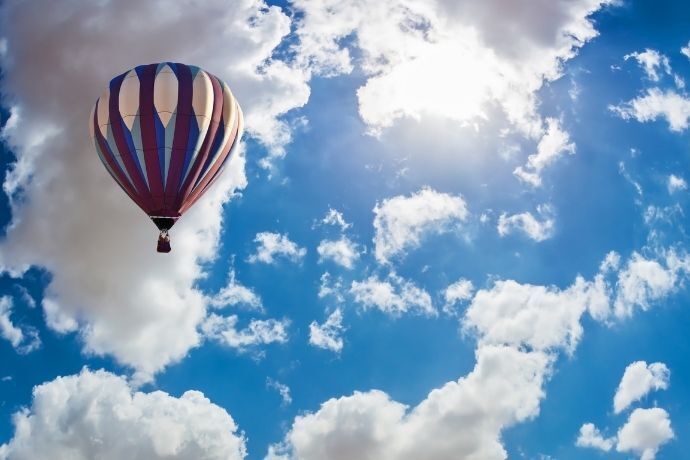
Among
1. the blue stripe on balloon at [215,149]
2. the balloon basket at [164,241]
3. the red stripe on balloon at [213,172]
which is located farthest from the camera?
the blue stripe on balloon at [215,149]

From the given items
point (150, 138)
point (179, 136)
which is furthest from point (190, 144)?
point (150, 138)

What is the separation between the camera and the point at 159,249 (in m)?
56.9

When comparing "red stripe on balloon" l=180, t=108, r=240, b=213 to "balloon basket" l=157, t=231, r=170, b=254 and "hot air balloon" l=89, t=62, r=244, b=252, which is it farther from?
"balloon basket" l=157, t=231, r=170, b=254

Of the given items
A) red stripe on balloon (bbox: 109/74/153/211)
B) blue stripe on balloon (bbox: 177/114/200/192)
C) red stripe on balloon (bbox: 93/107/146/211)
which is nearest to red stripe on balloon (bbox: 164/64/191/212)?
blue stripe on balloon (bbox: 177/114/200/192)

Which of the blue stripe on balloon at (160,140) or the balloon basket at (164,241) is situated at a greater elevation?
the blue stripe on balloon at (160,140)

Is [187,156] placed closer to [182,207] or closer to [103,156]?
[182,207]

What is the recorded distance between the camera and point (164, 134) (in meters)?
58.8

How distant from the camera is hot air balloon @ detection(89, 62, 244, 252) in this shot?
5784cm

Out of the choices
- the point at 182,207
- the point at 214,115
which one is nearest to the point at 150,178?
the point at 182,207

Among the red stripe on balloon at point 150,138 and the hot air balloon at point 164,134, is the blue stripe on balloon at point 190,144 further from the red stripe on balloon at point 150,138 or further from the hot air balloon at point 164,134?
the red stripe on balloon at point 150,138

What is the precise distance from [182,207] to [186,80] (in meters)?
11.3

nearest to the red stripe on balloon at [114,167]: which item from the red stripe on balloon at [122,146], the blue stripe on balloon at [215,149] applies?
the red stripe on balloon at [122,146]

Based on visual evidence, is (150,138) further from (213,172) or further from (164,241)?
(164,241)

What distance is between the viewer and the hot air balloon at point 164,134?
2277 inches
